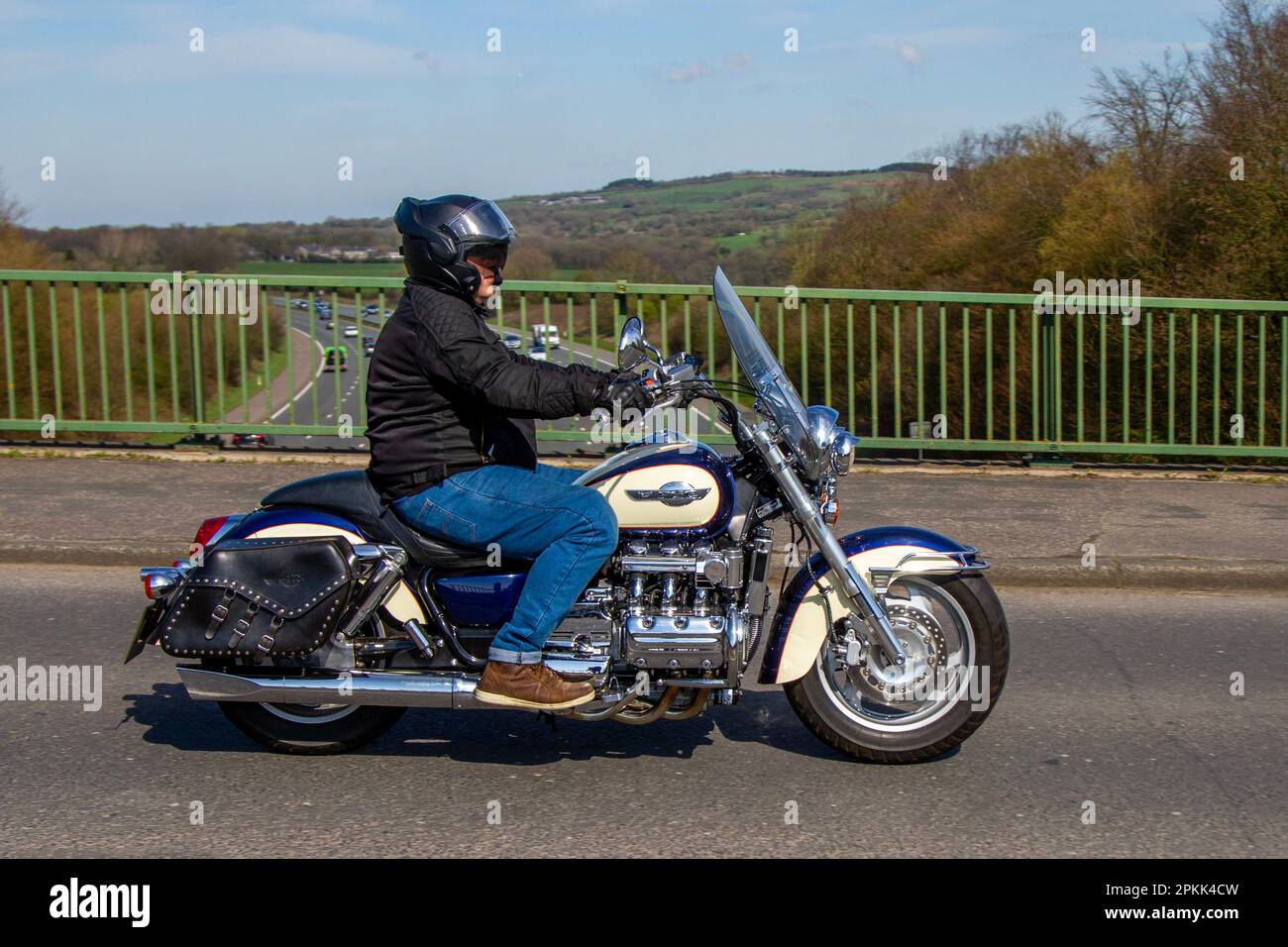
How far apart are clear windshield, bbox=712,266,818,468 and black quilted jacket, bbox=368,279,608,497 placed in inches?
21.6

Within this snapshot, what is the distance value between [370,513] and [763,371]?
1.41m

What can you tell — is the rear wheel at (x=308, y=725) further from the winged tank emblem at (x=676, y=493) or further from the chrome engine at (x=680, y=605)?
the winged tank emblem at (x=676, y=493)

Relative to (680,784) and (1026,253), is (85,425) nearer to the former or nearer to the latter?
(680,784)

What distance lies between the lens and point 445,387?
185 inches

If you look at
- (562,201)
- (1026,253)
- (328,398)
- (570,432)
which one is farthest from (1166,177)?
(328,398)

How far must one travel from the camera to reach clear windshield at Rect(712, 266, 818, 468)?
4613 mm

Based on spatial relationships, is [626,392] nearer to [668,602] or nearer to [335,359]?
[668,602]

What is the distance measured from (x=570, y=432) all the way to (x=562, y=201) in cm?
502

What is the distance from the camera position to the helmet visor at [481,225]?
15.1 feet

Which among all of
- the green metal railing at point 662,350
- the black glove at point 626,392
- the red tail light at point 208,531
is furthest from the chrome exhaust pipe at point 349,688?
the green metal railing at point 662,350

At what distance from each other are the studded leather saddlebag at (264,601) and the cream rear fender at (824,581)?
1.46 metres

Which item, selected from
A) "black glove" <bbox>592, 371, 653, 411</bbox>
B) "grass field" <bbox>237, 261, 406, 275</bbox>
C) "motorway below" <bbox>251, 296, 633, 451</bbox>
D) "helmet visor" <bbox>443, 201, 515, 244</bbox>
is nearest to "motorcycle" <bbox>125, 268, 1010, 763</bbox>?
"black glove" <bbox>592, 371, 653, 411</bbox>

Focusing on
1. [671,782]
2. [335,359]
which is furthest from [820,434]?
[335,359]

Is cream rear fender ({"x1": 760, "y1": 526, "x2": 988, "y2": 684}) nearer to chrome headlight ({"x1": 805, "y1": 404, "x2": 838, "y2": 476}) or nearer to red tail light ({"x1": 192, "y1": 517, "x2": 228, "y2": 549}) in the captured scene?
chrome headlight ({"x1": 805, "y1": 404, "x2": 838, "y2": 476})
